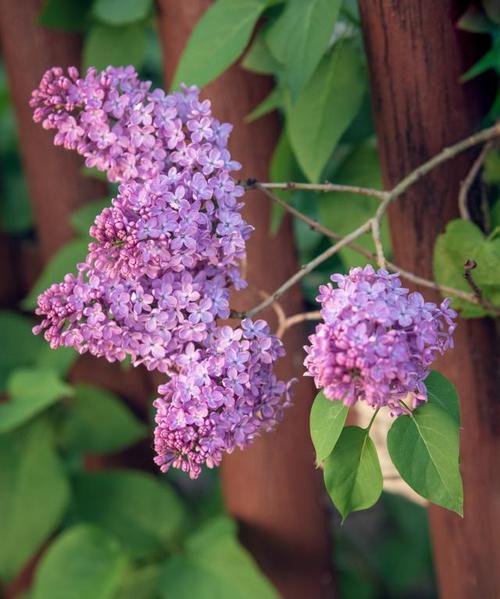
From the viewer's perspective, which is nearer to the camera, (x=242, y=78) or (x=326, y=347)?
(x=326, y=347)

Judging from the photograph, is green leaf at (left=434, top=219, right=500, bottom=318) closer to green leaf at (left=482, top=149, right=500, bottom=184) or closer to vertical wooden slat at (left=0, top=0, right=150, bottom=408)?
green leaf at (left=482, top=149, right=500, bottom=184)

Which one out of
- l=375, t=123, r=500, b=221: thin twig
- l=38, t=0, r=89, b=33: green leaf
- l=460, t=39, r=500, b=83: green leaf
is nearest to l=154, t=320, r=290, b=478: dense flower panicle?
l=375, t=123, r=500, b=221: thin twig

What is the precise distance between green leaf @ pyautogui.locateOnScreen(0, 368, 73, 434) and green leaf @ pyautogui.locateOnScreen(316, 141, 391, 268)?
445mm

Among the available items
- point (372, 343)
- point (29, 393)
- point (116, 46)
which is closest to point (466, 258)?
point (372, 343)

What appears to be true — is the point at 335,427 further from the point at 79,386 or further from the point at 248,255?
the point at 79,386

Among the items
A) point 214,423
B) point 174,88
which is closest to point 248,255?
point 174,88

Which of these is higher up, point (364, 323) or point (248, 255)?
point (364, 323)

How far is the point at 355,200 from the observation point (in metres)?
0.97

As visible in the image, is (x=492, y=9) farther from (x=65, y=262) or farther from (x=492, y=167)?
(x=65, y=262)

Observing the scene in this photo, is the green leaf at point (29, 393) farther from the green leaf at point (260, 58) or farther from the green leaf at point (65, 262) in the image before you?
the green leaf at point (260, 58)

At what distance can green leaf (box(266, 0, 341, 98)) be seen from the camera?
0.78 meters

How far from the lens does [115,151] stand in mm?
702

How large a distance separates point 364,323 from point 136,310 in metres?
0.18

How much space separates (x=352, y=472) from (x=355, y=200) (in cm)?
40
